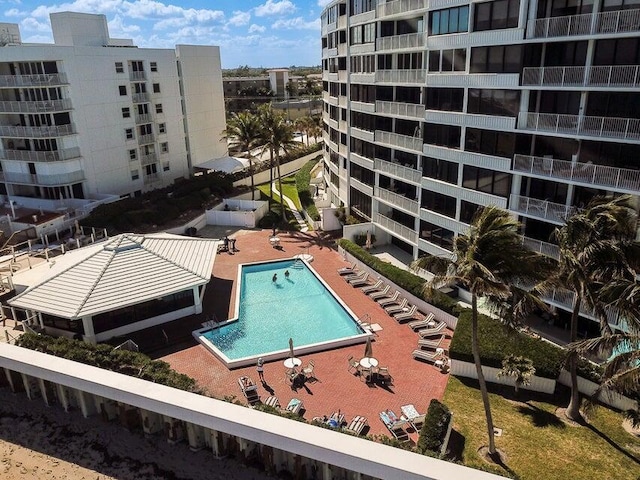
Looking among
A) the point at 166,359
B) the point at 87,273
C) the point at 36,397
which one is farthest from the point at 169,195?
the point at 36,397

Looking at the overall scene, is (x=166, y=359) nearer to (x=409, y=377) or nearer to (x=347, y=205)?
(x=409, y=377)

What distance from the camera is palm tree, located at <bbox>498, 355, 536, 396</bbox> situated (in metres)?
21.9

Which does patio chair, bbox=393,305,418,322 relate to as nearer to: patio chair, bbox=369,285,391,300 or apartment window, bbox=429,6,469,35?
patio chair, bbox=369,285,391,300

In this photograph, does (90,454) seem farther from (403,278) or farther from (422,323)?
(403,278)

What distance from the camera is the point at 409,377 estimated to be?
2408 cm

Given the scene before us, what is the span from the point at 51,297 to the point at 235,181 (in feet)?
108

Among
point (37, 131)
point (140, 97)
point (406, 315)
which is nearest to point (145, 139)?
point (140, 97)

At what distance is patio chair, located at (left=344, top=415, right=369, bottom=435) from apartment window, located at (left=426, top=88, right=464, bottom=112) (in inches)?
786

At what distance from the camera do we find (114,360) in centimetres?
2203

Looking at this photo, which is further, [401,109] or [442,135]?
[401,109]

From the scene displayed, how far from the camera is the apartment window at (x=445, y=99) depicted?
29844 mm

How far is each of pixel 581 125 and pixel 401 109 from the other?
1417cm

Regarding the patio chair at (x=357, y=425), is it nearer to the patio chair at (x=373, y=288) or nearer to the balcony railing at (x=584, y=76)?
the patio chair at (x=373, y=288)

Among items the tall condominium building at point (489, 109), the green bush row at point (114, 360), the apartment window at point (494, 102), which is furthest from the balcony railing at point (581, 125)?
the green bush row at point (114, 360)
